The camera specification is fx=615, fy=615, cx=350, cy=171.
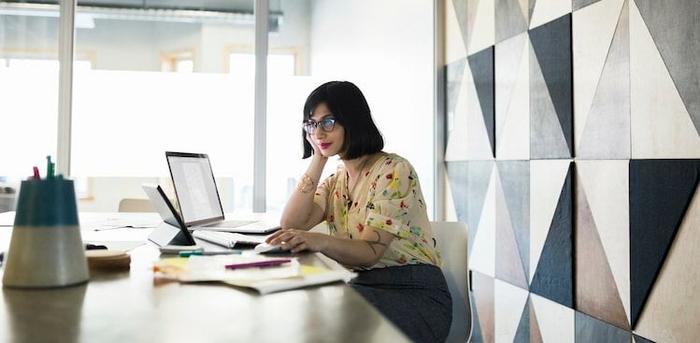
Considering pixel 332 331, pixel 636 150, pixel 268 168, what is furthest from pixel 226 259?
pixel 268 168

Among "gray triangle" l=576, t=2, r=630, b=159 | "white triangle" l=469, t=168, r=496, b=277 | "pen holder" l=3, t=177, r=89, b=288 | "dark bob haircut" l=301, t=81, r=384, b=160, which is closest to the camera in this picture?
"pen holder" l=3, t=177, r=89, b=288

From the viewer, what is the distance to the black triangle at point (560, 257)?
2479 millimetres

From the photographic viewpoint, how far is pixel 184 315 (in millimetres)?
838

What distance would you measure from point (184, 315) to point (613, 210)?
1818 millimetres

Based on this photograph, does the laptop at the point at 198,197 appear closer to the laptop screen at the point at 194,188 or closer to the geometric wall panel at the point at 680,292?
the laptop screen at the point at 194,188

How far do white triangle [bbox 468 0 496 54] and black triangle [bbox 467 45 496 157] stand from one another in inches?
1.7

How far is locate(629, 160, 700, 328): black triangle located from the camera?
1.89 m

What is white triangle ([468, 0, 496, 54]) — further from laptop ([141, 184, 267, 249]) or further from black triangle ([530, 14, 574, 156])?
laptop ([141, 184, 267, 249])

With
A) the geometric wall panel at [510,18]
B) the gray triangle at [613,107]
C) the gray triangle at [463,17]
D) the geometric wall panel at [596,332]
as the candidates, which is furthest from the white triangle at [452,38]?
the geometric wall panel at [596,332]

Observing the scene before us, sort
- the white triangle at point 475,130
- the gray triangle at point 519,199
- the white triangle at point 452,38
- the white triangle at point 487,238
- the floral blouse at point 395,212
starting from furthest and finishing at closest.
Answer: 1. the white triangle at point 452,38
2. the white triangle at point 475,130
3. the white triangle at point 487,238
4. the gray triangle at point 519,199
5. the floral blouse at point 395,212

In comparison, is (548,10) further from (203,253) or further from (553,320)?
(203,253)

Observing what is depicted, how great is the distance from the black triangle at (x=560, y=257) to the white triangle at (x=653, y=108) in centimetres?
44

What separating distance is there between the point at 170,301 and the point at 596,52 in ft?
6.39

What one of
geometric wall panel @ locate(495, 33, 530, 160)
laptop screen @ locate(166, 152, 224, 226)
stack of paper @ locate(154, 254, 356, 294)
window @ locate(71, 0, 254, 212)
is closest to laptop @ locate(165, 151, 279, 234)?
laptop screen @ locate(166, 152, 224, 226)
